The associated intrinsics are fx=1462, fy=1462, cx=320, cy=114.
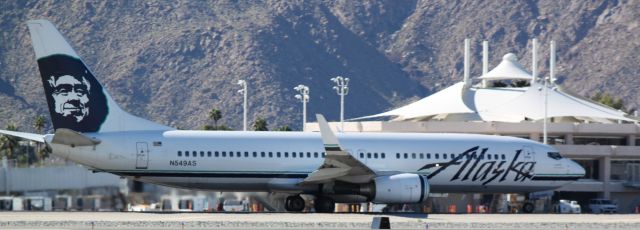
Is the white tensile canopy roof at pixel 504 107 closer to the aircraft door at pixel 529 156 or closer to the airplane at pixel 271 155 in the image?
the aircraft door at pixel 529 156

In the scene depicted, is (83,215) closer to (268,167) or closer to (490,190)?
(268,167)

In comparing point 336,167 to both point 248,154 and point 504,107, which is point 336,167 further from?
point 504,107

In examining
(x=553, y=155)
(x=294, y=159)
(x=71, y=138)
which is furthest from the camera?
(x=553, y=155)

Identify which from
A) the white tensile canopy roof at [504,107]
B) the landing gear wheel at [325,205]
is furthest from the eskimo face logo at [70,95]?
the white tensile canopy roof at [504,107]

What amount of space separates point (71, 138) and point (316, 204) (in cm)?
915

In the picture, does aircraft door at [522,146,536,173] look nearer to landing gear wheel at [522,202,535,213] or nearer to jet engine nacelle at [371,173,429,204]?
landing gear wheel at [522,202,535,213]

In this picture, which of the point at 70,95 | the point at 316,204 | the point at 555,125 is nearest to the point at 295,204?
the point at 316,204

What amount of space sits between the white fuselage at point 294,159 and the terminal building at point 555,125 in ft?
42.5

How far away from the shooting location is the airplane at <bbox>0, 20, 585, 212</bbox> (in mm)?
47219

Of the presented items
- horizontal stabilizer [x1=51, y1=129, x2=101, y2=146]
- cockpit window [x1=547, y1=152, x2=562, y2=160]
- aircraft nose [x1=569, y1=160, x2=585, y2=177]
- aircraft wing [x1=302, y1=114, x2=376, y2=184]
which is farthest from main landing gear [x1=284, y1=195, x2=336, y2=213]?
aircraft nose [x1=569, y1=160, x2=585, y2=177]

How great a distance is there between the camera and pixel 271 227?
39719 millimetres

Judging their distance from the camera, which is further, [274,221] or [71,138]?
[71,138]

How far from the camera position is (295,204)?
5141cm

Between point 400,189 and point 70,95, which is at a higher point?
point 70,95
